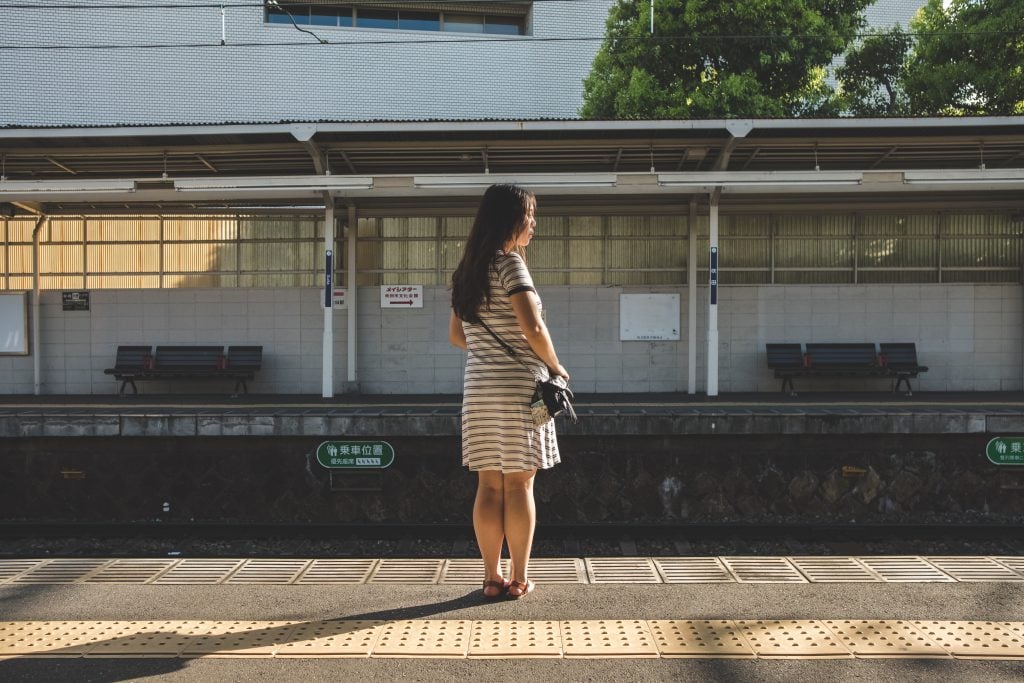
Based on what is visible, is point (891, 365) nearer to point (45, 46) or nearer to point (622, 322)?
point (622, 322)

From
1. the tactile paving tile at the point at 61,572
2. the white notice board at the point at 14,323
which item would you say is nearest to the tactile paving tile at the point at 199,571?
the tactile paving tile at the point at 61,572

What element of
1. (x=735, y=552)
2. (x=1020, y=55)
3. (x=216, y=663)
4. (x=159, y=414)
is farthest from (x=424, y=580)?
(x=1020, y=55)

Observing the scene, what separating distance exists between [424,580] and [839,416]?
5.76 meters

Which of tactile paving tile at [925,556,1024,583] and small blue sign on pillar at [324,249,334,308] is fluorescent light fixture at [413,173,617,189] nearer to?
small blue sign on pillar at [324,249,334,308]

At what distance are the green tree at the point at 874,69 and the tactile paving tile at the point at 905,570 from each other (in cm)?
1555

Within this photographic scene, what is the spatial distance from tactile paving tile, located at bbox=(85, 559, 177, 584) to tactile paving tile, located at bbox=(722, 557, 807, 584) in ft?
10.3

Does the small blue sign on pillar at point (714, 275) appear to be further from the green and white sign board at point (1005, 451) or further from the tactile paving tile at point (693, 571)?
the tactile paving tile at point (693, 571)

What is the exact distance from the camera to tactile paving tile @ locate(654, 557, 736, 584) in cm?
408

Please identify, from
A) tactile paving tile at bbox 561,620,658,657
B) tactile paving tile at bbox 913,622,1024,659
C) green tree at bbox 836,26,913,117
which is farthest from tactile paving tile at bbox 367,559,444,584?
green tree at bbox 836,26,913,117

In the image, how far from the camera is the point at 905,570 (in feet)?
14.0

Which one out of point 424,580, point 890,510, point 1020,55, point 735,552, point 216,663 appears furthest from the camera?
point 1020,55

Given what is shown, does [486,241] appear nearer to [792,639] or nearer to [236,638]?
[236,638]

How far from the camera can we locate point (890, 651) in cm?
305

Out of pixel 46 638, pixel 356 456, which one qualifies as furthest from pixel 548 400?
pixel 356 456
